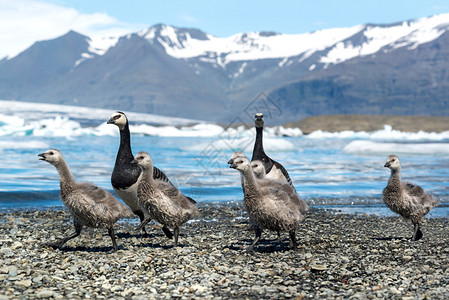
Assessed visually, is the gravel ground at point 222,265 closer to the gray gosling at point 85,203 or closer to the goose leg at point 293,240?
the goose leg at point 293,240

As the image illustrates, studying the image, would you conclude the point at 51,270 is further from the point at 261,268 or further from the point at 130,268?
the point at 261,268

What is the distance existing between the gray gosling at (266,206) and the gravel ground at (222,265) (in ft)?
1.79

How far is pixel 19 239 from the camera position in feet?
33.5

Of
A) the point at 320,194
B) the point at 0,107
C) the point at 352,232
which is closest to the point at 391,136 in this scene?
the point at 320,194

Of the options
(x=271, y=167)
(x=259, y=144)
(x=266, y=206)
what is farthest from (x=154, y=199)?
(x=259, y=144)

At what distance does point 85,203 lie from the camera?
9.25 m

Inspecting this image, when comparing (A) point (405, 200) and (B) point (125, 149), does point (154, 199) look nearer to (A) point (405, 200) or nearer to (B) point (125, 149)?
(B) point (125, 149)

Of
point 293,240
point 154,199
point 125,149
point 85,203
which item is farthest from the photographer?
point 125,149

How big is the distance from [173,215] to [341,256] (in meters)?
3.08

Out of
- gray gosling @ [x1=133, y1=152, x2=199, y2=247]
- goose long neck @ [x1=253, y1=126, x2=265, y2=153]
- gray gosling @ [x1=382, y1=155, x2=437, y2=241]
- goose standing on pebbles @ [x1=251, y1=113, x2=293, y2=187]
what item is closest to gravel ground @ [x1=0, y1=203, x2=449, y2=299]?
gray gosling @ [x1=382, y1=155, x2=437, y2=241]

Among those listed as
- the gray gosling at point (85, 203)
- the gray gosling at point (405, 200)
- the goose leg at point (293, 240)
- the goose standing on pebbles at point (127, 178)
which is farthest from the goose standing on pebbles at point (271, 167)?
the gray gosling at point (85, 203)

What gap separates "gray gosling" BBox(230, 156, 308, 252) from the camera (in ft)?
30.5

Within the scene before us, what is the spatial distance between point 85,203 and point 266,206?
317cm

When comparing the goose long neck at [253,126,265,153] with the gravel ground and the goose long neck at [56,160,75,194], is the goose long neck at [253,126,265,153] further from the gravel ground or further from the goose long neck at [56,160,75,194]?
the goose long neck at [56,160,75,194]
